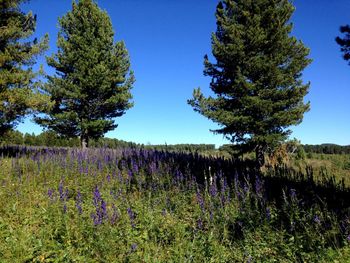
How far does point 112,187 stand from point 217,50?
1312 cm

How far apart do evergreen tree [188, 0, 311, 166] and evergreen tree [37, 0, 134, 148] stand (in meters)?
6.54

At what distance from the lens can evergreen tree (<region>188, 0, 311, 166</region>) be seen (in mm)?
17578

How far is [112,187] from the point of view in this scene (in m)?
7.61

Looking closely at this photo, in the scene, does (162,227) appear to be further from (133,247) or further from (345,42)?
(345,42)

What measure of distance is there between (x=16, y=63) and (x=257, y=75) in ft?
40.6

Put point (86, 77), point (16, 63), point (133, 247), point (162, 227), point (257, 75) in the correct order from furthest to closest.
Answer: point (86, 77)
point (257, 75)
point (16, 63)
point (162, 227)
point (133, 247)

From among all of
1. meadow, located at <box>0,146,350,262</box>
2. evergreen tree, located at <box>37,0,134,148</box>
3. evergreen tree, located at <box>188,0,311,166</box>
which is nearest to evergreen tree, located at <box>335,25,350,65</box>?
meadow, located at <box>0,146,350,262</box>

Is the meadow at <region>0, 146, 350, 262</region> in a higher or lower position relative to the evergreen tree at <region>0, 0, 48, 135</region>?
lower

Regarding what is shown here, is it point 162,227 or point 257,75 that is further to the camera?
point 257,75

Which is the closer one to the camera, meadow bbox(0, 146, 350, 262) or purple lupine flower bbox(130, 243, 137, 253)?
purple lupine flower bbox(130, 243, 137, 253)

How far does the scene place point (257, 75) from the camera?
59.7 ft

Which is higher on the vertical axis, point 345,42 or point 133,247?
point 345,42

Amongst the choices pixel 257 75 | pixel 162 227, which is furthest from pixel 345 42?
pixel 257 75

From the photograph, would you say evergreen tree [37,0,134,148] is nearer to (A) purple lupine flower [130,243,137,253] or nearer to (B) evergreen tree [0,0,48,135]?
(B) evergreen tree [0,0,48,135]
